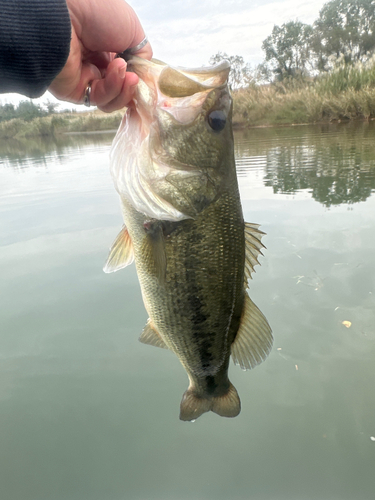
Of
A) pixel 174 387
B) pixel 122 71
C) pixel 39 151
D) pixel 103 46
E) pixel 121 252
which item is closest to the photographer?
pixel 122 71

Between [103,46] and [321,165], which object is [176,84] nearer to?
[103,46]

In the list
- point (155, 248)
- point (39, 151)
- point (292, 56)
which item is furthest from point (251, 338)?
point (292, 56)

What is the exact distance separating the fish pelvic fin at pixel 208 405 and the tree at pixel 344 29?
37.1 m

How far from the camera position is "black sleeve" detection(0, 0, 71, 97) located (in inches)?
44.4

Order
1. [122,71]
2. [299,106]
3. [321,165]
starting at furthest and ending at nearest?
1. [299,106]
2. [321,165]
3. [122,71]

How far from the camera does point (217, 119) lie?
1.32 meters

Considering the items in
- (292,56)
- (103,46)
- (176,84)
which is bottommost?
(176,84)

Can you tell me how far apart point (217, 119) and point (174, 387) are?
5.40ft

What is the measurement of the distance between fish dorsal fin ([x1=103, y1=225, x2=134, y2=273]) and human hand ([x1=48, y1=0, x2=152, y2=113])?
53 cm

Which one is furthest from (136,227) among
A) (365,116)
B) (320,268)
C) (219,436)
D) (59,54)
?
(365,116)

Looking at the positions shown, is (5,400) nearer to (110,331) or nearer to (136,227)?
(110,331)

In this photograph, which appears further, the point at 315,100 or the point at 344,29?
the point at 344,29

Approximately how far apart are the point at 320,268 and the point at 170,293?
2.21 m

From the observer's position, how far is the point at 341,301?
2.78m
